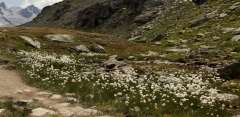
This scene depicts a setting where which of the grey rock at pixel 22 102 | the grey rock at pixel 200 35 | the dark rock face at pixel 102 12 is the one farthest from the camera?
the dark rock face at pixel 102 12

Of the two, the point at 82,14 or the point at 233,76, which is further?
the point at 82,14

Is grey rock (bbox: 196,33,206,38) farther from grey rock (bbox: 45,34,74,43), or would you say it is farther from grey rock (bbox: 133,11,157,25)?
grey rock (bbox: 133,11,157,25)

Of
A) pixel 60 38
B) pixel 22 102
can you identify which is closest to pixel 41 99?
pixel 22 102

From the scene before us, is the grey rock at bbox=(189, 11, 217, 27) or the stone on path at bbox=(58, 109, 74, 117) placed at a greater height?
the grey rock at bbox=(189, 11, 217, 27)

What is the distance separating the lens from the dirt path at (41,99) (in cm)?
1027

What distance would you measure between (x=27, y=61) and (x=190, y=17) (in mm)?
42277

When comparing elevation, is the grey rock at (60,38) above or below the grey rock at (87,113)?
above

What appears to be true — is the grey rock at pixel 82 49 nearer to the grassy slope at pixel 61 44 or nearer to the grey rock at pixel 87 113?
the grassy slope at pixel 61 44

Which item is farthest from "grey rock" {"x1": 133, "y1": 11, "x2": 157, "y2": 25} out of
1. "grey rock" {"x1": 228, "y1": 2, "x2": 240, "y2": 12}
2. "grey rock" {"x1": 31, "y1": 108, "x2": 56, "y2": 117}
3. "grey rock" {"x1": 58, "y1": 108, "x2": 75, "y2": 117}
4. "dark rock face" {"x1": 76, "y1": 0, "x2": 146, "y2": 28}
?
"grey rock" {"x1": 31, "y1": 108, "x2": 56, "y2": 117}

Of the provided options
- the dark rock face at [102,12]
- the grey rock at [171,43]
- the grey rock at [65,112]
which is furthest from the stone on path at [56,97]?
the dark rock face at [102,12]

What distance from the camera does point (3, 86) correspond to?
1502cm

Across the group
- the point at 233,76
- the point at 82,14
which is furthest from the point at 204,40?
the point at 82,14

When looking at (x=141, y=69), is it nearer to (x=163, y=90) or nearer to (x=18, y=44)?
(x=163, y=90)

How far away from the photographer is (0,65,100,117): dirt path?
33.7 ft
